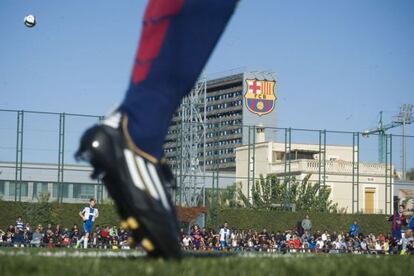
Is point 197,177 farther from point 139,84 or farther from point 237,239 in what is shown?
point 139,84

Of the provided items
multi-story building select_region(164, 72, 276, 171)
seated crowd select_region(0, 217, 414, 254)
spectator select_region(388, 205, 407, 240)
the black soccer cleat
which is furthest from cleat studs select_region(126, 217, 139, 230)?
multi-story building select_region(164, 72, 276, 171)

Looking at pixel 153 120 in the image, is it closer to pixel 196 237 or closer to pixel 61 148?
pixel 196 237

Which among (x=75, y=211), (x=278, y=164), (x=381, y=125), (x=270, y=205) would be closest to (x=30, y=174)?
(x=75, y=211)

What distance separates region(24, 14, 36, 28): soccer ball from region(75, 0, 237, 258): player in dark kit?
2827cm

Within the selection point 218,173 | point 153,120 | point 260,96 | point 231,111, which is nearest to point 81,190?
point 218,173

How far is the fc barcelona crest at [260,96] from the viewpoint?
12175cm

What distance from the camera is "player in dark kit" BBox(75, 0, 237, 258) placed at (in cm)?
468

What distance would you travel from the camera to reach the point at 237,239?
37.3 m

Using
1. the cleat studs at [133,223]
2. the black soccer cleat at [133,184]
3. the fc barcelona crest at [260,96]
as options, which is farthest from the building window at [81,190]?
the fc barcelona crest at [260,96]

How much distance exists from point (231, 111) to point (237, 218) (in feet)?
378

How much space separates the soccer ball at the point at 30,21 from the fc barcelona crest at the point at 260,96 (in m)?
88.8

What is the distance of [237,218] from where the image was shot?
136ft

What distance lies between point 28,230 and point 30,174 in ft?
33.6

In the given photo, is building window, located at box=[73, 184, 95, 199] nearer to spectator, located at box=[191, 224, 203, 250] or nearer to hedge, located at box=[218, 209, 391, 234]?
hedge, located at box=[218, 209, 391, 234]
